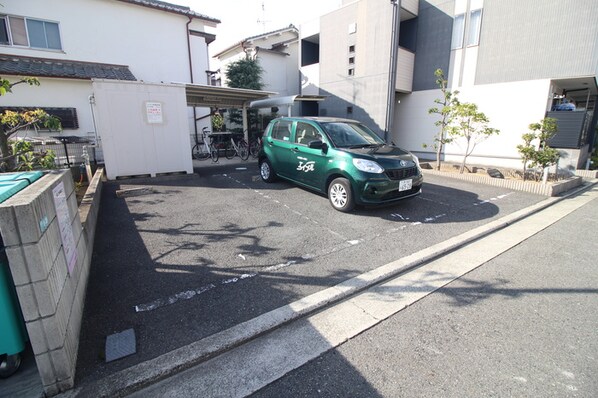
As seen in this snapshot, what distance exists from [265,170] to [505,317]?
584 centimetres

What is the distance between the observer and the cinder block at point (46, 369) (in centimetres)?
174

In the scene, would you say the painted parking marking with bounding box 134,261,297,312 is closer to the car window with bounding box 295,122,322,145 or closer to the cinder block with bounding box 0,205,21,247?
the cinder block with bounding box 0,205,21,247

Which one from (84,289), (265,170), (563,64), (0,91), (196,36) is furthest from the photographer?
(196,36)

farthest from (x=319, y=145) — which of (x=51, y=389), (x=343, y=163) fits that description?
(x=51, y=389)

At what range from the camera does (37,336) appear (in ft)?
5.61

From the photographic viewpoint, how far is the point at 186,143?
793 cm

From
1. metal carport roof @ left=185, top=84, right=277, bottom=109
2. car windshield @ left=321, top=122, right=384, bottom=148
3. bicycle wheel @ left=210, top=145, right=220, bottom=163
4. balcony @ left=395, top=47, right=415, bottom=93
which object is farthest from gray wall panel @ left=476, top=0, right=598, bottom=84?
bicycle wheel @ left=210, top=145, right=220, bottom=163

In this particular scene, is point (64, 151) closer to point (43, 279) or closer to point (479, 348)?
point (43, 279)

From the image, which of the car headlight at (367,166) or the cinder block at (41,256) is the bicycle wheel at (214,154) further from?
the cinder block at (41,256)

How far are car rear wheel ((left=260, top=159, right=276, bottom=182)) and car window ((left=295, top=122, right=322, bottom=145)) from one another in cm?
128

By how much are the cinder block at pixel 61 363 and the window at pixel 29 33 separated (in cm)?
1443

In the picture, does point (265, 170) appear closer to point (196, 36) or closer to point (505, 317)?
point (505, 317)

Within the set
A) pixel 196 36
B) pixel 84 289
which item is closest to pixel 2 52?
pixel 196 36

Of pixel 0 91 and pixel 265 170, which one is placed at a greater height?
pixel 0 91
